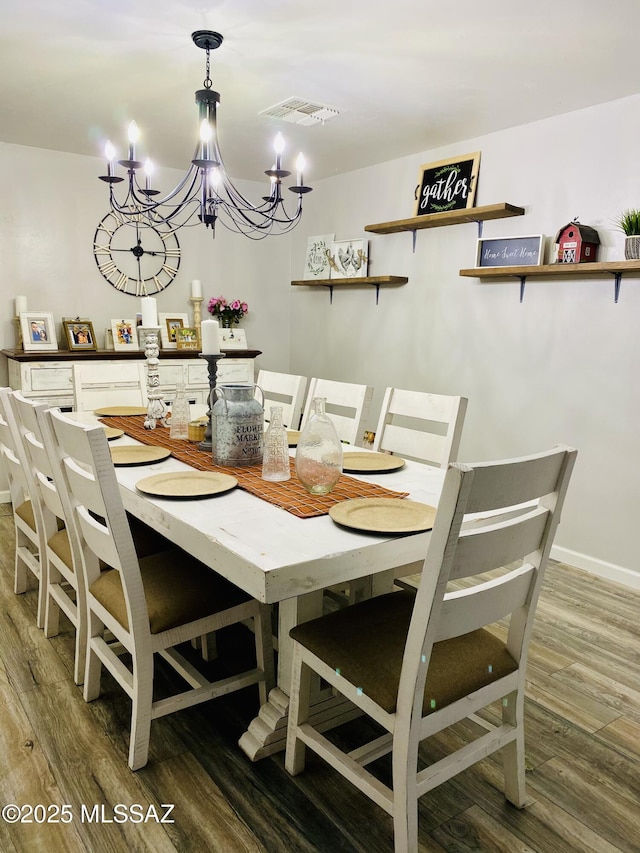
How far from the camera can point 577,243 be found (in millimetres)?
2953

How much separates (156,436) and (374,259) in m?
2.39

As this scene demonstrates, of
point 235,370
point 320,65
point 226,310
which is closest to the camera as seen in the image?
point 320,65

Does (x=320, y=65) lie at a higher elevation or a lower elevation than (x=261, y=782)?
higher

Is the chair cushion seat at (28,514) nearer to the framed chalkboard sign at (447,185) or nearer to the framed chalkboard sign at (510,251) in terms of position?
the framed chalkboard sign at (510,251)

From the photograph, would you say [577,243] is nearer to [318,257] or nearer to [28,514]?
[318,257]

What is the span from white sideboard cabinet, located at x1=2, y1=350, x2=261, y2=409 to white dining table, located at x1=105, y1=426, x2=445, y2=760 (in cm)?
206

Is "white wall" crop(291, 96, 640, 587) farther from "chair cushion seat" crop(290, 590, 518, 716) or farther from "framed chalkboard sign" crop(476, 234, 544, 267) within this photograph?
"chair cushion seat" crop(290, 590, 518, 716)

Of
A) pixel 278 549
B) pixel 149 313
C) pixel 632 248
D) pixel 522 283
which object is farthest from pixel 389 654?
pixel 522 283

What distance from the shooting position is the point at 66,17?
215 cm

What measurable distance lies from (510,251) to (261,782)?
2.82 metres

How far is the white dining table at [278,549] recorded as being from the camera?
4.23ft

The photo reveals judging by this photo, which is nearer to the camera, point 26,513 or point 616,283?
point 26,513

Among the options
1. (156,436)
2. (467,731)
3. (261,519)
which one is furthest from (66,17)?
(467,731)

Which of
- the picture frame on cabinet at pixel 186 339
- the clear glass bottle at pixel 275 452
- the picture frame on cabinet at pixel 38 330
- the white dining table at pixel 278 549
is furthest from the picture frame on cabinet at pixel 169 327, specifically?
the clear glass bottle at pixel 275 452
